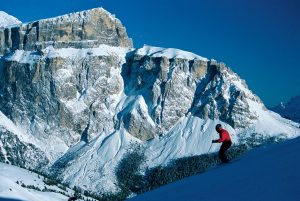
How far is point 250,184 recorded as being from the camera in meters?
18.6

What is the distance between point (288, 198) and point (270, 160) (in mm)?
5817

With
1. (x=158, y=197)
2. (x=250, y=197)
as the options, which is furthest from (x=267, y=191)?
(x=158, y=197)

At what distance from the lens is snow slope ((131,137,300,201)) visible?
1688cm

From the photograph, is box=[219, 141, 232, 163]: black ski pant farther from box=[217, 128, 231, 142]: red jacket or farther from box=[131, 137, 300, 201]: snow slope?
box=[131, 137, 300, 201]: snow slope

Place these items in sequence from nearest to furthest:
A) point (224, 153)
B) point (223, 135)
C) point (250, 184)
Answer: point (250, 184) < point (224, 153) < point (223, 135)

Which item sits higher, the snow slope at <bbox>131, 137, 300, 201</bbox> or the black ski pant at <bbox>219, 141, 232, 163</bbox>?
the black ski pant at <bbox>219, 141, 232, 163</bbox>

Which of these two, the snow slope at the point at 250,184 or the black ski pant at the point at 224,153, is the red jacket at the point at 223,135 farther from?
the snow slope at the point at 250,184

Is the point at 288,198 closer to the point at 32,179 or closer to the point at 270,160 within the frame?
the point at 270,160

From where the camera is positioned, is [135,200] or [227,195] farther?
[135,200]

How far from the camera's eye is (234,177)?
20.6 m

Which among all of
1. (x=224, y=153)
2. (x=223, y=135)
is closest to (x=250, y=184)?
(x=224, y=153)

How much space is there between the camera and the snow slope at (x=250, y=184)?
16.9 m

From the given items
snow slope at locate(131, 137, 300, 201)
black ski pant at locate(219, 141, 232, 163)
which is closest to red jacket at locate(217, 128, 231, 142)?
black ski pant at locate(219, 141, 232, 163)

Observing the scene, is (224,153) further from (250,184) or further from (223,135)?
(250,184)
